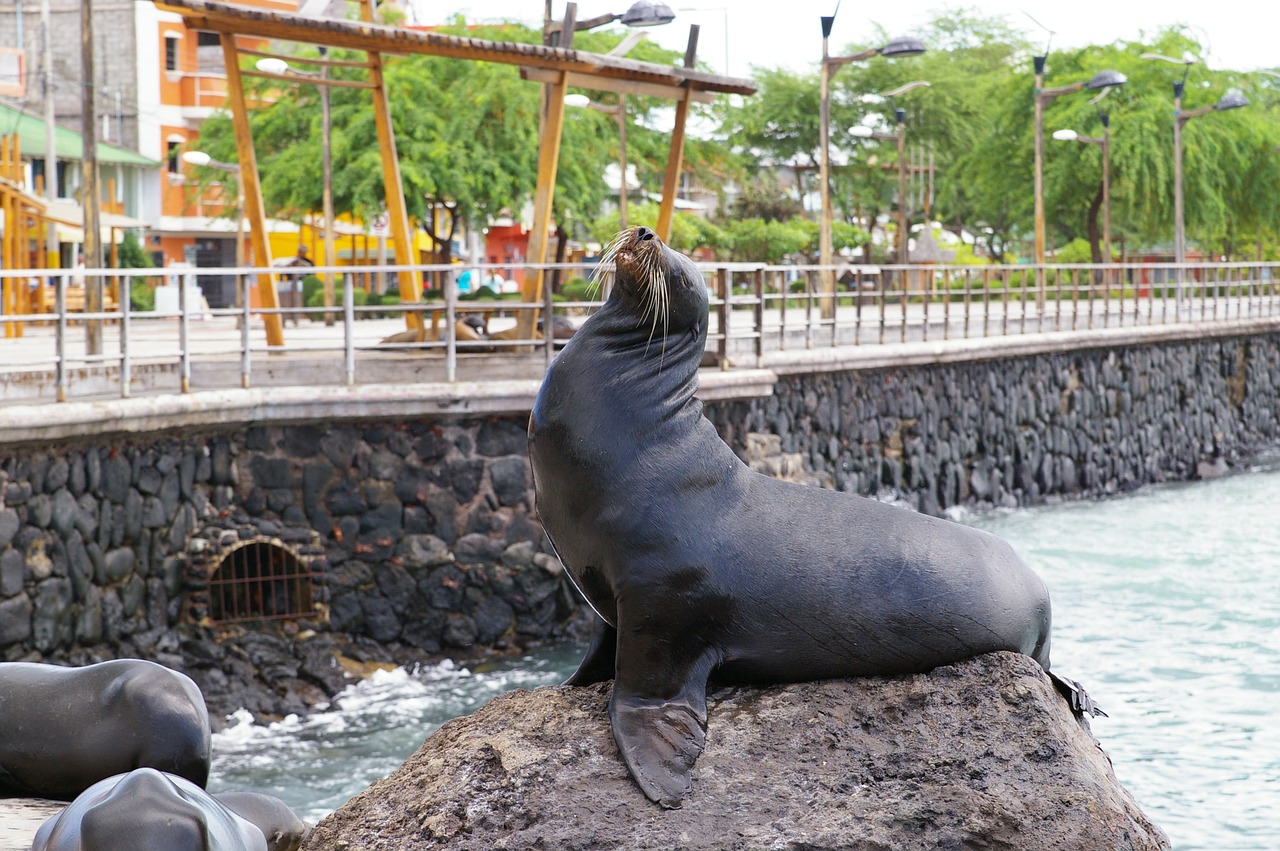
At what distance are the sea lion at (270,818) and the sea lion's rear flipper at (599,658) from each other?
1301 mm

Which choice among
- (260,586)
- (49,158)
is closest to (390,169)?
(260,586)

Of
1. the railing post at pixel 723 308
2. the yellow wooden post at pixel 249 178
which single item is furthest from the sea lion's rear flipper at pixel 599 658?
the yellow wooden post at pixel 249 178

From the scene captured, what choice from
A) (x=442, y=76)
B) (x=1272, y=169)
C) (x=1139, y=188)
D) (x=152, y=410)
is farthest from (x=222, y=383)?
(x=1272, y=169)

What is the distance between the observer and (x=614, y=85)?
46.6 feet

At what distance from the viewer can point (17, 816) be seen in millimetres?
5488

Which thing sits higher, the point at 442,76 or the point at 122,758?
the point at 442,76

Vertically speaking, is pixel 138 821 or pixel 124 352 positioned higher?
pixel 124 352

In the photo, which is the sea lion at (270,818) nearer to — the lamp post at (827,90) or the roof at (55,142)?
the lamp post at (827,90)

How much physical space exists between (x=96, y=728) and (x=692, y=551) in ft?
8.61

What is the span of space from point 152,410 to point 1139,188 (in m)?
29.5

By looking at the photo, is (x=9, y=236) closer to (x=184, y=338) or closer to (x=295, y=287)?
(x=295, y=287)

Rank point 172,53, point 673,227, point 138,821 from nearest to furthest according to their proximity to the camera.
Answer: point 138,821, point 673,227, point 172,53

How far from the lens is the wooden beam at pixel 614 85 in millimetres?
13797

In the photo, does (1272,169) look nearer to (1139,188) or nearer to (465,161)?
(1139,188)
